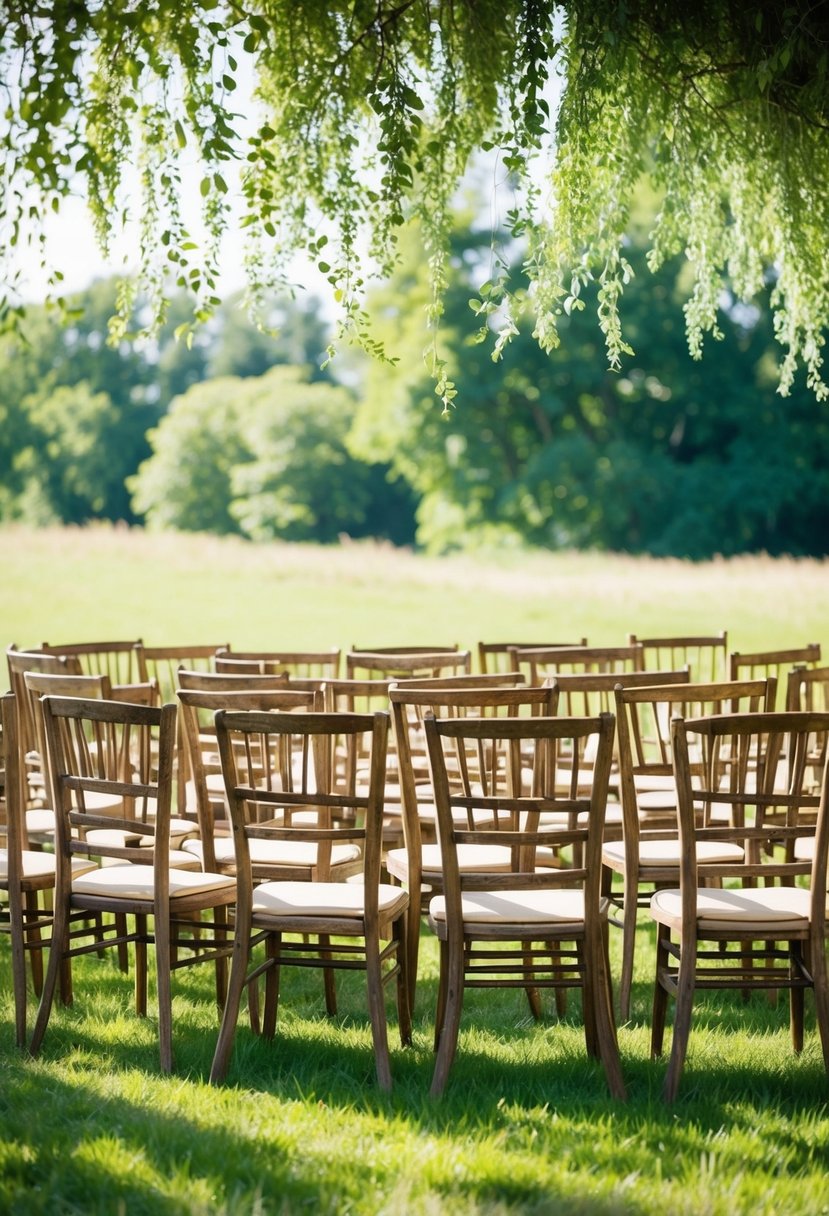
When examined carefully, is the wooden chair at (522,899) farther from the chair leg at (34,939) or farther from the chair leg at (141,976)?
the chair leg at (34,939)

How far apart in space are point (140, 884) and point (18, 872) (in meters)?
0.52

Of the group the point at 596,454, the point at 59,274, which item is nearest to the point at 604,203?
the point at 59,274

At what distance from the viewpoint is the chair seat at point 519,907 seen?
12.8 feet

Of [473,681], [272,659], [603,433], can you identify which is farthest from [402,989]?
[603,433]

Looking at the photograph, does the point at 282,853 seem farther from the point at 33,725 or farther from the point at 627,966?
the point at 33,725

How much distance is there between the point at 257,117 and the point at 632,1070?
450 cm

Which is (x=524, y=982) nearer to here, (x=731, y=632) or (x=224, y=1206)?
(x=224, y=1206)

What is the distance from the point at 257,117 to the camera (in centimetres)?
602

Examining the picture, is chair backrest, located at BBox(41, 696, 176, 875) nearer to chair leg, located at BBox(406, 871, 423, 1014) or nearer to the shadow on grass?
the shadow on grass

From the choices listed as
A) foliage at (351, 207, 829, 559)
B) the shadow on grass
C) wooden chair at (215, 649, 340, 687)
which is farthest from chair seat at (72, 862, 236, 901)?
foliage at (351, 207, 829, 559)

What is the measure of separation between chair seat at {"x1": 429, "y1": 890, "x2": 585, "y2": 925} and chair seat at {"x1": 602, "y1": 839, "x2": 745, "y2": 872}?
0.52m

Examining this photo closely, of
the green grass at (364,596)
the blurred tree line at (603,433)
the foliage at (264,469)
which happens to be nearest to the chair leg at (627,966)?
the green grass at (364,596)

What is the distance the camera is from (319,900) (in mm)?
4086

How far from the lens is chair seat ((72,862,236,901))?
13.9 feet
